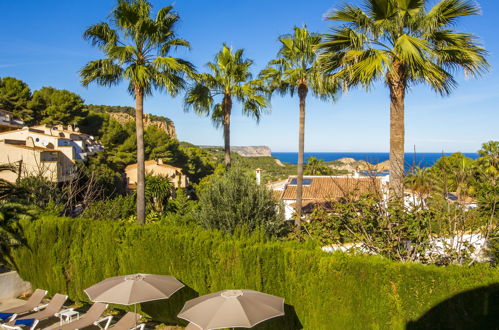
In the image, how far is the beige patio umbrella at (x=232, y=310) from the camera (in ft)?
17.9

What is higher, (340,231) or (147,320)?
(340,231)

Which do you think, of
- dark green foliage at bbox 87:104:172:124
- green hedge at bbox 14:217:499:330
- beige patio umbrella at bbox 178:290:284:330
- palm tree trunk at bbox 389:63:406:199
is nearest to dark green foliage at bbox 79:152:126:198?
green hedge at bbox 14:217:499:330

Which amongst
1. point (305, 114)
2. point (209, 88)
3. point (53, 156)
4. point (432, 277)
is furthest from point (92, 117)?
point (432, 277)

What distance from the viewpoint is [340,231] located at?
8883 mm

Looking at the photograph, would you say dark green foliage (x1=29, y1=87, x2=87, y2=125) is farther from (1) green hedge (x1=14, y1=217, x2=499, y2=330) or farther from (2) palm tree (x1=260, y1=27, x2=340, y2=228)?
(1) green hedge (x1=14, y1=217, x2=499, y2=330)

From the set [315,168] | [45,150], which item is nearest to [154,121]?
[315,168]

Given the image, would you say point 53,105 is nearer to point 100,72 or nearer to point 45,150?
point 45,150

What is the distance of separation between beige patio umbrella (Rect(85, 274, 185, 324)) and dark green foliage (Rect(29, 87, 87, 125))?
185 feet

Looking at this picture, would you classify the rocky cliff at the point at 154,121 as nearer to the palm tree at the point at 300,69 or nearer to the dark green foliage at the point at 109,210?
the dark green foliage at the point at 109,210

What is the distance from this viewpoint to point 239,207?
1125cm

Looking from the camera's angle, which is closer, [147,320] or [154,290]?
[154,290]

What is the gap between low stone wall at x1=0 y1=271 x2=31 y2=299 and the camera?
10.3 metres

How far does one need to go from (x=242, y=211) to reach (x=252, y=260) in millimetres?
3915

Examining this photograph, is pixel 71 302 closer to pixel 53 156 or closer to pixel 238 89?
pixel 238 89
